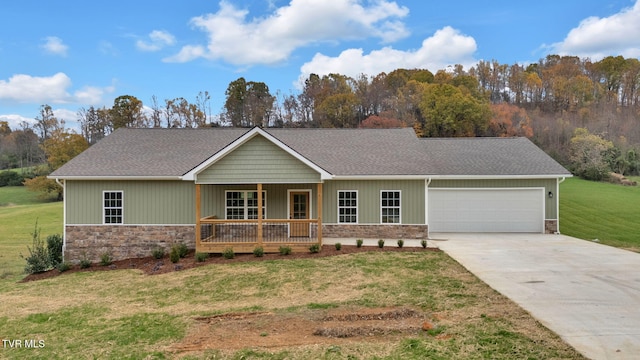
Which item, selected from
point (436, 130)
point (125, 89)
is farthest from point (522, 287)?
point (125, 89)

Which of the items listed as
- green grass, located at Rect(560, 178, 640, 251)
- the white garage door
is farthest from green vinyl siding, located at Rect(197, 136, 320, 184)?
green grass, located at Rect(560, 178, 640, 251)

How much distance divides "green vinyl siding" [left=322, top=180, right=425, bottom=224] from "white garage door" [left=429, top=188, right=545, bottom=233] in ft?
7.37

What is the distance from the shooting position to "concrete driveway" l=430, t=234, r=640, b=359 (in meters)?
6.16

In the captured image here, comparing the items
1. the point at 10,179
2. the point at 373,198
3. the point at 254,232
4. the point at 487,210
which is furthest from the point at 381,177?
the point at 10,179

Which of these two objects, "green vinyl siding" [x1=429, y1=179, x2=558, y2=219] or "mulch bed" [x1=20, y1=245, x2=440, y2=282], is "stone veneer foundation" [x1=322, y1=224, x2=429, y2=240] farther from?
"green vinyl siding" [x1=429, y1=179, x2=558, y2=219]

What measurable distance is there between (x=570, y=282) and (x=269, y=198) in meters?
10.8

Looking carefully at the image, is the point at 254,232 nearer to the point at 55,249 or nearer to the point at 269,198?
the point at 269,198

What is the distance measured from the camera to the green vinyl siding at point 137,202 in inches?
629

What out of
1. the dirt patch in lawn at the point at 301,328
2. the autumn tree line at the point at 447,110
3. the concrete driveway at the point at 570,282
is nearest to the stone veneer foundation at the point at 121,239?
the dirt patch in lawn at the point at 301,328

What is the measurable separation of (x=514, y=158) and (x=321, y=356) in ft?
56.1

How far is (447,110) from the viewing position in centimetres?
3978

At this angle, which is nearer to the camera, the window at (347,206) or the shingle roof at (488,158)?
the window at (347,206)

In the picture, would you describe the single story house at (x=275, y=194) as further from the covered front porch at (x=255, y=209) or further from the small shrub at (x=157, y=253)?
the small shrub at (x=157, y=253)

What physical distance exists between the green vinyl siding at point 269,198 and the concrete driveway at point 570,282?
17.9ft
